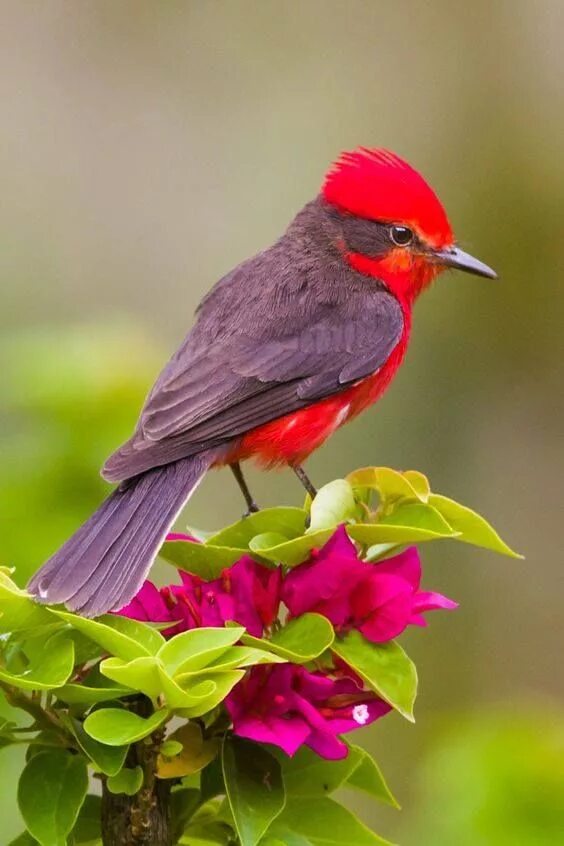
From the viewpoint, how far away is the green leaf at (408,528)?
5.57ft

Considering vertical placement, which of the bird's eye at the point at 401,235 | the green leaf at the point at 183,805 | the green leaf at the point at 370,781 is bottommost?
the green leaf at the point at 370,781

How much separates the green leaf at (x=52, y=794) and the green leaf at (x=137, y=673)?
154 millimetres

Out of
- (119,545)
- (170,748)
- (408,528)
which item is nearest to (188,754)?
(170,748)

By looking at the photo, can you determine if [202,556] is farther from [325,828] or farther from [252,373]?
[252,373]

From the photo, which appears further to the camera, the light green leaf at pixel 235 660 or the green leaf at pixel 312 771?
the green leaf at pixel 312 771

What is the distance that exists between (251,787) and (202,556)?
12.4 inches

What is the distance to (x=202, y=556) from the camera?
178 cm

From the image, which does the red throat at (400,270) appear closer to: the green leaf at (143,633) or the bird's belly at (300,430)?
the bird's belly at (300,430)

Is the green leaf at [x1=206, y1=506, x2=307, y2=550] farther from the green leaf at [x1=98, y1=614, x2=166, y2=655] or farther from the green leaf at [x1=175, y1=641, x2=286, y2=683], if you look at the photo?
the green leaf at [x1=175, y1=641, x2=286, y2=683]

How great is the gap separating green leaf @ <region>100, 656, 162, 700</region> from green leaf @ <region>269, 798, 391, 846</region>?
315 millimetres

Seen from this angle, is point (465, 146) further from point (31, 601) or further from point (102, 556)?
point (31, 601)

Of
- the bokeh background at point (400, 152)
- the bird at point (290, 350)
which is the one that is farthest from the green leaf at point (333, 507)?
the bokeh background at point (400, 152)

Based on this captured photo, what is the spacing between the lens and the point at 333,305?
325cm

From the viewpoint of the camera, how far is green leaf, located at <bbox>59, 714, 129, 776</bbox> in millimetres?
1505
